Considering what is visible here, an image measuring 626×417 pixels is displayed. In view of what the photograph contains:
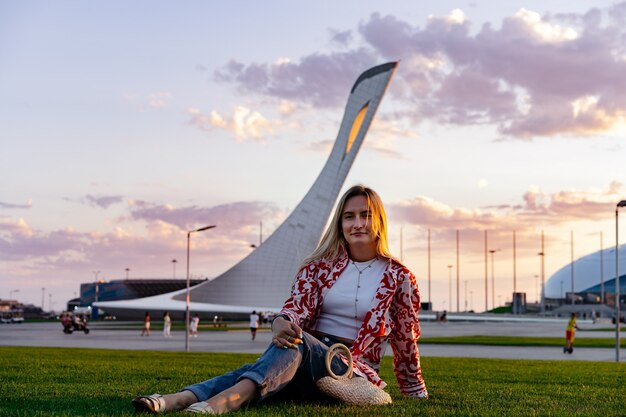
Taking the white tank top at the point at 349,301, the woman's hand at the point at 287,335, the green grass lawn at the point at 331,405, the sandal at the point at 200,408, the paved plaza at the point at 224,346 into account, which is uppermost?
the white tank top at the point at 349,301

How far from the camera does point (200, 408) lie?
4.54m

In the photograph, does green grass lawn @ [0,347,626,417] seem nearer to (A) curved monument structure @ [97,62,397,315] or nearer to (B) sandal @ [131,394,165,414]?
(B) sandal @ [131,394,165,414]

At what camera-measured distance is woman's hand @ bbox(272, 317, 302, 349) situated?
4840 mm

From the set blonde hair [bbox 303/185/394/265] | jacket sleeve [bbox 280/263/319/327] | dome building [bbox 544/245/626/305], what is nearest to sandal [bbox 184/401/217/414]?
jacket sleeve [bbox 280/263/319/327]

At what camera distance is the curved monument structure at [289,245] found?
173 ft

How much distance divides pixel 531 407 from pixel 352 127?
47.3 metres

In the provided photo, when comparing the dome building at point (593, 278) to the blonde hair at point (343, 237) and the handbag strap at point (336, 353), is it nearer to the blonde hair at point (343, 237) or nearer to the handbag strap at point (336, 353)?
the blonde hair at point (343, 237)

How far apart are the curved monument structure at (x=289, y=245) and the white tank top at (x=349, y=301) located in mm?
47555

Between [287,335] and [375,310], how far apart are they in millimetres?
725

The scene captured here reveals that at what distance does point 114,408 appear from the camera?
206 inches

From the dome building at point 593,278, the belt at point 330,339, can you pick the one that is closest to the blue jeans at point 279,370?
the belt at point 330,339

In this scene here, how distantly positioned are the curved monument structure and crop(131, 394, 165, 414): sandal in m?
48.7

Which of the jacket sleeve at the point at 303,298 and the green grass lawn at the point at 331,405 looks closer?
the green grass lawn at the point at 331,405

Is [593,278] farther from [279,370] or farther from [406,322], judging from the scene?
[279,370]
